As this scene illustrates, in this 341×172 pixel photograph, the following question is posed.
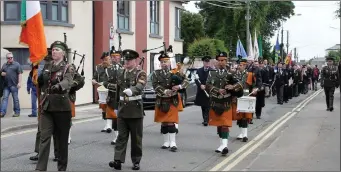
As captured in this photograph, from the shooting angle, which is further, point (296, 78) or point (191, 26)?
point (191, 26)

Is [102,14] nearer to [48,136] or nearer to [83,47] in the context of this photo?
[83,47]

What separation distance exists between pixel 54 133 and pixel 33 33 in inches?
92.7

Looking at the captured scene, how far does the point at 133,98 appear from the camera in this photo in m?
8.48

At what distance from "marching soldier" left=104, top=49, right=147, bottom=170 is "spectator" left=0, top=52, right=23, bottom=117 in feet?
27.8

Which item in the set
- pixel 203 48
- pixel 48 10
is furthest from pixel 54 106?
pixel 203 48

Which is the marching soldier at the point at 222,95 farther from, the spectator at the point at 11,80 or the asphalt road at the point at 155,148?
the spectator at the point at 11,80

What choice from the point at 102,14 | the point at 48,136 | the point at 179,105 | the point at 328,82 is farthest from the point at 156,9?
the point at 48,136

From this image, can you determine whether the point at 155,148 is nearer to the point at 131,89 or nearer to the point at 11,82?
the point at 131,89

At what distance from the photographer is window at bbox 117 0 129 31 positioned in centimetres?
2592

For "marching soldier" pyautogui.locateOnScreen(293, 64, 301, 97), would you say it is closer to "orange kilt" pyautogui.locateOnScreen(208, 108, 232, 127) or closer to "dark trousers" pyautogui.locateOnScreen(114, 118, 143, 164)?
"orange kilt" pyautogui.locateOnScreen(208, 108, 232, 127)

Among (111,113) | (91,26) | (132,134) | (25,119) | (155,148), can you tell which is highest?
(91,26)

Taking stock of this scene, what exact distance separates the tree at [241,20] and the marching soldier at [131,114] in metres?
39.5

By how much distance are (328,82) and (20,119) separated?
10.9m

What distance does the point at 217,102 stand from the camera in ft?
33.3
